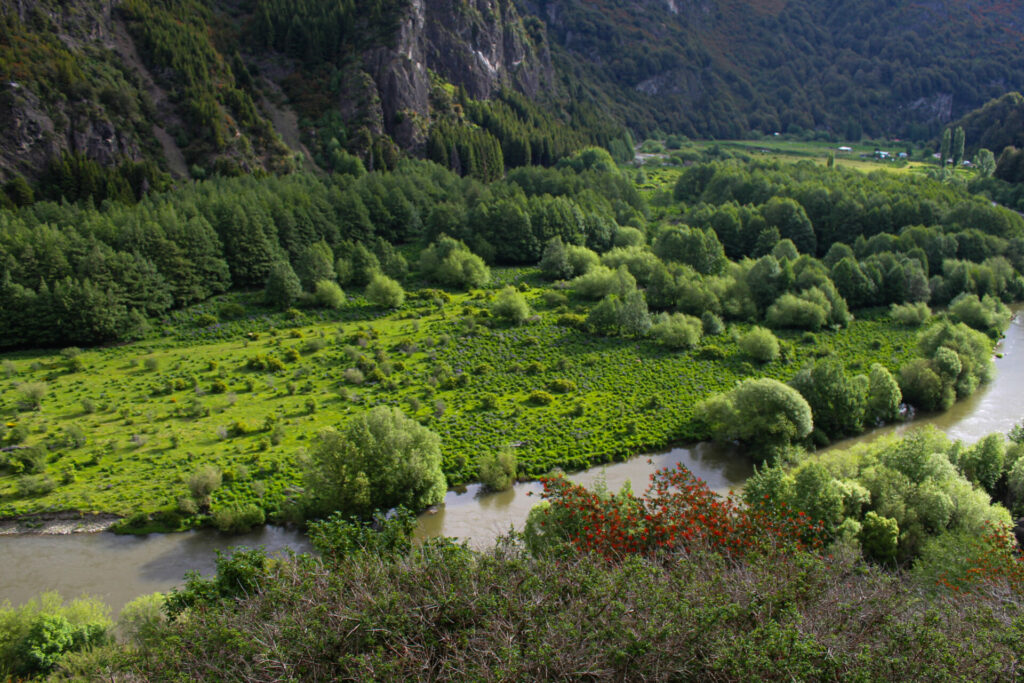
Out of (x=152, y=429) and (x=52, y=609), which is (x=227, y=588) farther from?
(x=152, y=429)

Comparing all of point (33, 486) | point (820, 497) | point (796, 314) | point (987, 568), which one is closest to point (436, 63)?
point (796, 314)

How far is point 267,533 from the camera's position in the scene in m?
38.3

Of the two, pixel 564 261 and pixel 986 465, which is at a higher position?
pixel 564 261

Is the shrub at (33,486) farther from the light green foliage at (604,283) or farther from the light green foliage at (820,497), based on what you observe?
the light green foliage at (604,283)

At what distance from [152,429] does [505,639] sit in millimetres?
41127

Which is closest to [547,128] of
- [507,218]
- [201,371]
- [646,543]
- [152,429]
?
[507,218]

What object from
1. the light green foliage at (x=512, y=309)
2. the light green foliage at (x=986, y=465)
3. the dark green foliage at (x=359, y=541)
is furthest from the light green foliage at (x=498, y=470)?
the light green foliage at (x=512, y=309)

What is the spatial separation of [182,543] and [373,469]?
1197 centimetres

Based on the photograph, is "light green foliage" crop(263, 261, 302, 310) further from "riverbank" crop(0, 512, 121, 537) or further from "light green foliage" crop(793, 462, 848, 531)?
"light green foliage" crop(793, 462, 848, 531)

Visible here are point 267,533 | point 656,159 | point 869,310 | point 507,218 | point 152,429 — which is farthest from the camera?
point 656,159

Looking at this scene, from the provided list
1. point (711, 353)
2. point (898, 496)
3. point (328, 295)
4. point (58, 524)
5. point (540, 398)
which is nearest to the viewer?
point (898, 496)

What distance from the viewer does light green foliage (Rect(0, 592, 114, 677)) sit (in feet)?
79.4

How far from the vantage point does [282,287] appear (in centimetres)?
7488

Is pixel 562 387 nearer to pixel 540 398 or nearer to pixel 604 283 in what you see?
pixel 540 398
